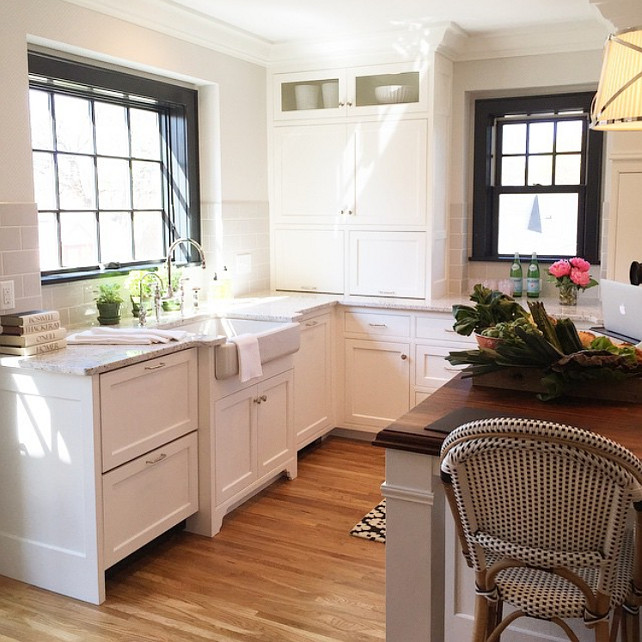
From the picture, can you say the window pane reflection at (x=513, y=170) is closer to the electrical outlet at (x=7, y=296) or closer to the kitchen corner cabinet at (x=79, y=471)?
the kitchen corner cabinet at (x=79, y=471)

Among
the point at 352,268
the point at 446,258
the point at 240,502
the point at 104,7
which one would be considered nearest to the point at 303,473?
the point at 240,502

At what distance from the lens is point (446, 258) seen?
5.16 meters

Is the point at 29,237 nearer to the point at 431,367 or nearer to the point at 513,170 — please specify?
the point at 431,367

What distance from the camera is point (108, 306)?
12.8 ft

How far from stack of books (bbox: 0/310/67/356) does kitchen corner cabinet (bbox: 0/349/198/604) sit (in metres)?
0.11

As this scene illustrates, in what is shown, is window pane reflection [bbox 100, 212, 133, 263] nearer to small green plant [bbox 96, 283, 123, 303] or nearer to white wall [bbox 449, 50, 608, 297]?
small green plant [bbox 96, 283, 123, 303]

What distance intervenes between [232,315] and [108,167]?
1053 mm

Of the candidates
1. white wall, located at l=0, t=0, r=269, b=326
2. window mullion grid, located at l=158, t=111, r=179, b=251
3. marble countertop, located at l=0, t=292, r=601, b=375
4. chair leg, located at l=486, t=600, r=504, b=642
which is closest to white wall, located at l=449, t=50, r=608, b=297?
marble countertop, located at l=0, t=292, r=601, b=375

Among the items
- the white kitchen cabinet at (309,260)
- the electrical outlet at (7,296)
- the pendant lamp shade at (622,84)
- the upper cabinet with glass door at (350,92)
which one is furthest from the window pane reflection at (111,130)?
the pendant lamp shade at (622,84)

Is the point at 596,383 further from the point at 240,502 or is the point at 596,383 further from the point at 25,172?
the point at 25,172

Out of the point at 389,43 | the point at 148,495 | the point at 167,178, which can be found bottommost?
the point at 148,495

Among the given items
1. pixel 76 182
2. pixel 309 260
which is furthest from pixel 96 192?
pixel 309 260

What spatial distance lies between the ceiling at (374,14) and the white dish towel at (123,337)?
1.79 meters

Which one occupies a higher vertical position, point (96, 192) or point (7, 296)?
point (96, 192)
